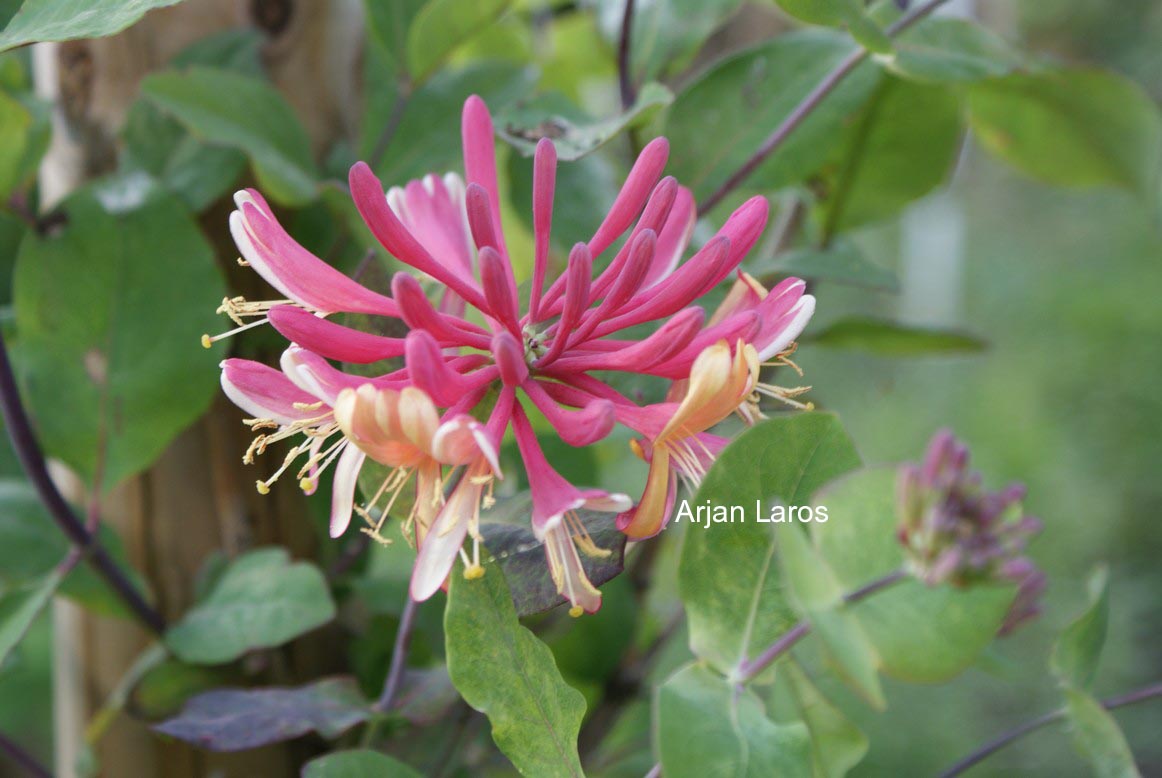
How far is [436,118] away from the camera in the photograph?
0.63 metres

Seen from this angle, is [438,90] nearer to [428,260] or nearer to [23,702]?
[428,260]

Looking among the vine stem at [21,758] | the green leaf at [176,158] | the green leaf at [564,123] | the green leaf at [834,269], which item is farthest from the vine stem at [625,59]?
the vine stem at [21,758]

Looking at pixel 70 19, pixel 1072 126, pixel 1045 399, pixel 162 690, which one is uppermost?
pixel 70 19

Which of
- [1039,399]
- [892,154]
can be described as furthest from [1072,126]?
[1039,399]

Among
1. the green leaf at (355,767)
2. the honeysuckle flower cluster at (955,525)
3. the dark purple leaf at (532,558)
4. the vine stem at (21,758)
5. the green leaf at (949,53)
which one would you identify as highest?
the green leaf at (949,53)

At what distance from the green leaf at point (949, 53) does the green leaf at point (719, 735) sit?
1.12 ft

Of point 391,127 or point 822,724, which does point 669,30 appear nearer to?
point 391,127

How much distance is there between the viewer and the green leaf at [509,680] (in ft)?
1.12

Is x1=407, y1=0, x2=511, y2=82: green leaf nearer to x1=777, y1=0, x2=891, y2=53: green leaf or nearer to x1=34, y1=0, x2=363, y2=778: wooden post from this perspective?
x1=34, y1=0, x2=363, y2=778: wooden post

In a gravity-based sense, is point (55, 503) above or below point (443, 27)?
below

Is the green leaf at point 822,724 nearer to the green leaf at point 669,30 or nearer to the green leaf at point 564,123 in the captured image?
the green leaf at point 564,123

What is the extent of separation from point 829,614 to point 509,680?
0.42 ft

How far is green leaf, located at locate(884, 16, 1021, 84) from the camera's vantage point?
52 centimetres

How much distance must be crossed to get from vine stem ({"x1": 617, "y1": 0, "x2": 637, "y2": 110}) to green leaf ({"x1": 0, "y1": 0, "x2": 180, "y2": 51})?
10.7 inches
